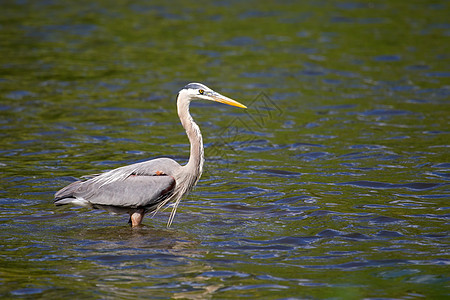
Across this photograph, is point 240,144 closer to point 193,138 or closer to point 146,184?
point 193,138

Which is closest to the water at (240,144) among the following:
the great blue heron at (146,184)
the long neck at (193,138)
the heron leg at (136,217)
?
the heron leg at (136,217)

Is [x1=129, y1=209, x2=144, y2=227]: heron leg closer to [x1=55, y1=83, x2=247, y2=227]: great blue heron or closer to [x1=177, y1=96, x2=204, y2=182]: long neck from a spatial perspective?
[x1=55, y1=83, x2=247, y2=227]: great blue heron

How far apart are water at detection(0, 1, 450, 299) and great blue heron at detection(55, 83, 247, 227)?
0.35 metres

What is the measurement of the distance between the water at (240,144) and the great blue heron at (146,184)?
35 cm

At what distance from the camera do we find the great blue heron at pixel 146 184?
31.1ft

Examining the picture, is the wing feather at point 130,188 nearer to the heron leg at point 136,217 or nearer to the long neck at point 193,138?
the heron leg at point 136,217

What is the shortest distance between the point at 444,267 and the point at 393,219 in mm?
1741

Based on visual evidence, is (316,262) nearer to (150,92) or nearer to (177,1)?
(150,92)


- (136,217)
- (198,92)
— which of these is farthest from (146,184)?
(198,92)

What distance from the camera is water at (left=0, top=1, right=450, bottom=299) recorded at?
309 inches

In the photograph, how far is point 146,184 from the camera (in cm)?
952

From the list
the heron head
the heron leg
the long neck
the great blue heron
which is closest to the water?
the heron leg

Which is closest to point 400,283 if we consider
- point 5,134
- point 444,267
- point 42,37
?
point 444,267

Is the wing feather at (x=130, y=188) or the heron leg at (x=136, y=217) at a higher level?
the wing feather at (x=130, y=188)
